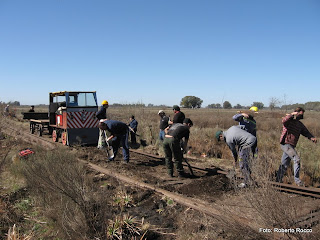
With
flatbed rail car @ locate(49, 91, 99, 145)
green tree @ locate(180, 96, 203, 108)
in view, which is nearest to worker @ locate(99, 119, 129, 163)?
flatbed rail car @ locate(49, 91, 99, 145)

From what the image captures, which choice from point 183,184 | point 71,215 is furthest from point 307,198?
point 71,215

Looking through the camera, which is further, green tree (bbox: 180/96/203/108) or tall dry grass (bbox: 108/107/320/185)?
green tree (bbox: 180/96/203/108)

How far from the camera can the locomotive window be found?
1292 cm

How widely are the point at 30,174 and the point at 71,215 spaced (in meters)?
2.05

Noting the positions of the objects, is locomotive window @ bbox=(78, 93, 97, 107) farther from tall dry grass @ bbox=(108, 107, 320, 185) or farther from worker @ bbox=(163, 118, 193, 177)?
worker @ bbox=(163, 118, 193, 177)

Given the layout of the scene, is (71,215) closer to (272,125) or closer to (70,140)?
(70,140)

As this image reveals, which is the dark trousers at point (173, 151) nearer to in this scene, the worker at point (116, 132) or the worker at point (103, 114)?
the worker at point (116, 132)

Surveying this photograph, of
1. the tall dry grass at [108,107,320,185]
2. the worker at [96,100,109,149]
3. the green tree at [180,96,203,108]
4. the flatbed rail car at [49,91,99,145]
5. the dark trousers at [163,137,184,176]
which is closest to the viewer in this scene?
the tall dry grass at [108,107,320,185]

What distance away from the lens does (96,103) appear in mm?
13117

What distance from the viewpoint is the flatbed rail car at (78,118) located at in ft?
40.4

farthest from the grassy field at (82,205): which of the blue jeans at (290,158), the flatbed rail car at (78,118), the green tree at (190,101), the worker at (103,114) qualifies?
the green tree at (190,101)

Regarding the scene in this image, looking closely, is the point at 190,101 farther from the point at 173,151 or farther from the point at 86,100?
the point at 173,151

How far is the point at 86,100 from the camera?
513 inches

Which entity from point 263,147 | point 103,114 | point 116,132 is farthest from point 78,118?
point 263,147
